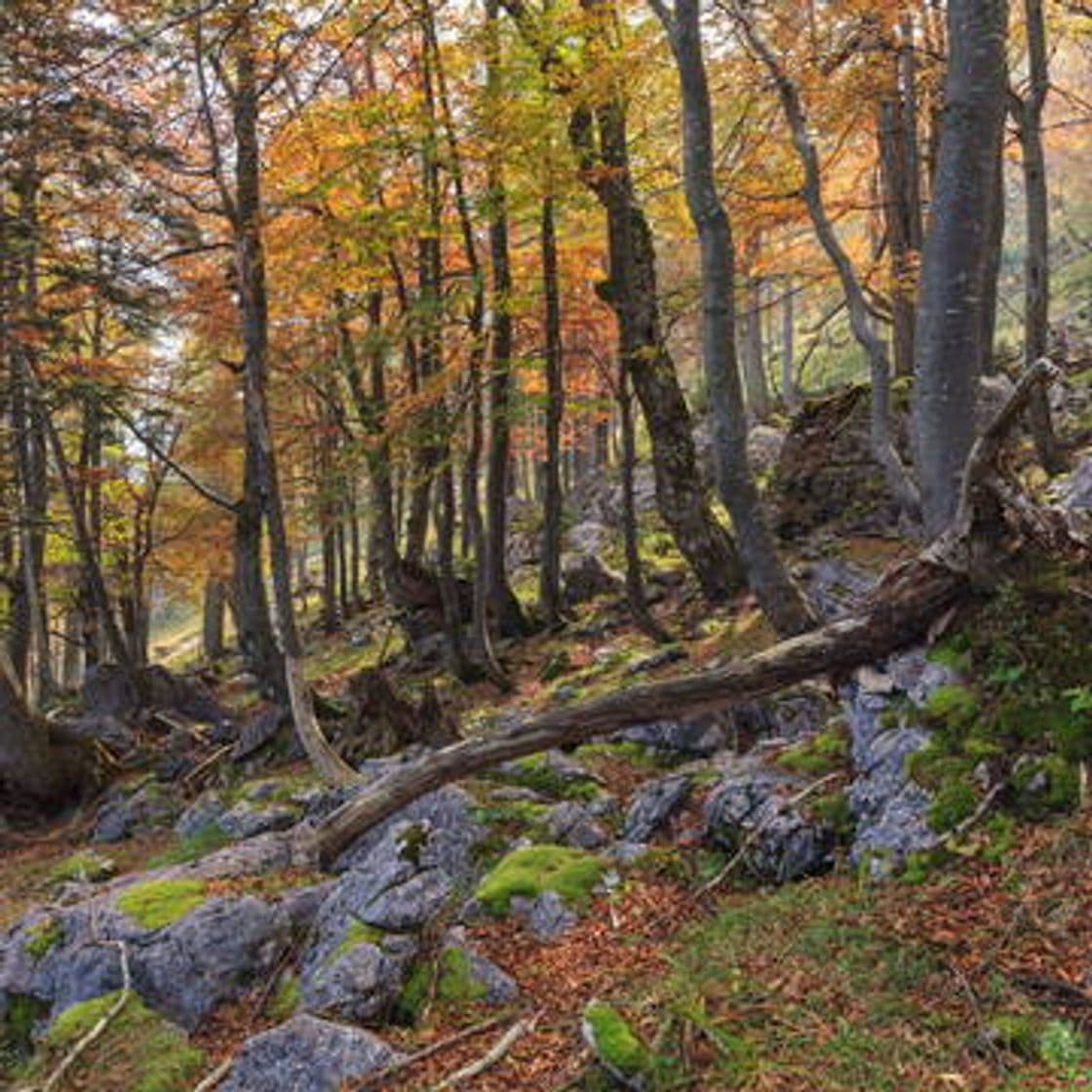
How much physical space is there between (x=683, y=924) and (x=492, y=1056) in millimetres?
1278

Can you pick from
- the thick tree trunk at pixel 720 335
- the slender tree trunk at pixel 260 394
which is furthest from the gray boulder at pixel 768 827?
the slender tree trunk at pixel 260 394

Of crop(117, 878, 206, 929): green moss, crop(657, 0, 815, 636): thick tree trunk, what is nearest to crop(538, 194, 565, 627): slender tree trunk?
crop(657, 0, 815, 636): thick tree trunk

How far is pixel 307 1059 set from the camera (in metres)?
4.10

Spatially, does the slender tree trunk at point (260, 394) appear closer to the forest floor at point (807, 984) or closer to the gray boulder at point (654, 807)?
the gray boulder at point (654, 807)

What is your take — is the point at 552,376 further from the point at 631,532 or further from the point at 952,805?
the point at 952,805

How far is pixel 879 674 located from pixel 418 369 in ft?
39.6

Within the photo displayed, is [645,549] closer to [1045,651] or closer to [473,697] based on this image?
[473,697]

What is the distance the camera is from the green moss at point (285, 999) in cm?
486

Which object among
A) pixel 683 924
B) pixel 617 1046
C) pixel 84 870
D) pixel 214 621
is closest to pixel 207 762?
pixel 84 870

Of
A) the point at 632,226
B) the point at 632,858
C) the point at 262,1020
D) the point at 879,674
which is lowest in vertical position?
the point at 262,1020

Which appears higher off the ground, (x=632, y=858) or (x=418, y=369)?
(x=418, y=369)

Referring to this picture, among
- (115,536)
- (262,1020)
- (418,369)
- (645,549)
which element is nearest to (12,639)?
(115,536)

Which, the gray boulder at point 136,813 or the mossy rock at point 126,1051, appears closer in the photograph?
the mossy rock at point 126,1051

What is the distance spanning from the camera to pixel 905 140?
1409 cm
